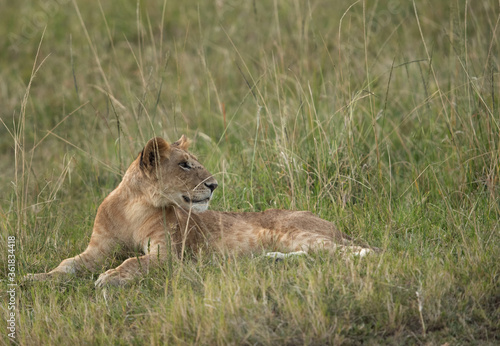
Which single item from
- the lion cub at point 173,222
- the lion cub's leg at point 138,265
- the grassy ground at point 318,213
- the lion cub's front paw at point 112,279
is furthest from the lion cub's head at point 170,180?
the lion cub's front paw at point 112,279

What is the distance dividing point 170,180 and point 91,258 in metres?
0.73

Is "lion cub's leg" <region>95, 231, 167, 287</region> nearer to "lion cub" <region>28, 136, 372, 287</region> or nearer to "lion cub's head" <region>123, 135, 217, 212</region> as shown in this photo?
"lion cub" <region>28, 136, 372, 287</region>

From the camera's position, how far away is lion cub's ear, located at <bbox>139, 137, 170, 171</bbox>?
13.9 feet

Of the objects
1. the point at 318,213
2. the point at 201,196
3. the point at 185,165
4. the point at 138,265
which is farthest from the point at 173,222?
the point at 318,213

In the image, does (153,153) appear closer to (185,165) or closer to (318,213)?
(185,165)

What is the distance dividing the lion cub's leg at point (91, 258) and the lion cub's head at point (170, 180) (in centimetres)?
40

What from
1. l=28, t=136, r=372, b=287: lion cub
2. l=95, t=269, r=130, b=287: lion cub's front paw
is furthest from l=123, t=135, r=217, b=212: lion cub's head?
l=95, t=269, r=130, b=287: lion cub's front paw

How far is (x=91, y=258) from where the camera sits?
170 inches

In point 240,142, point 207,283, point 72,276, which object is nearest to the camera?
point 207,283

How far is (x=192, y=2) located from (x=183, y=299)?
8326 mm

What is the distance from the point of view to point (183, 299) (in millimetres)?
3271

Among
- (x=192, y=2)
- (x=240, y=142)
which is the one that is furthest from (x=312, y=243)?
(x=192, y=2)

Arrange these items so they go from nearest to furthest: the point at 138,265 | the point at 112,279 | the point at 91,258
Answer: the point at 112,279 < the point at 138,265 < the point at 91,258

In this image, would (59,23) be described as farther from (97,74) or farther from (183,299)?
(183,299)
